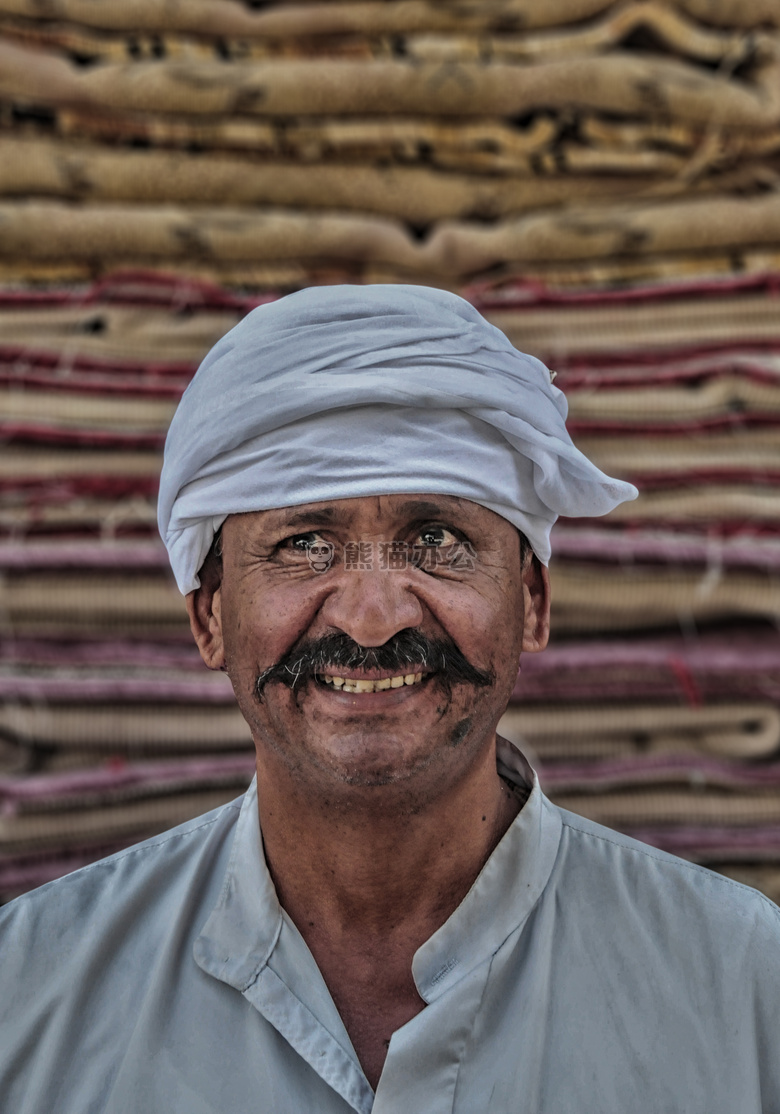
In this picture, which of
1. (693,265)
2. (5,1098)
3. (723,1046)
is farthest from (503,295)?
(5,1098)

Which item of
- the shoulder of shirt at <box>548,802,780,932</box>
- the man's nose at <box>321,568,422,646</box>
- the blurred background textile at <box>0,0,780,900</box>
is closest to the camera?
the man's nose at <box>321,568,422,646</box>

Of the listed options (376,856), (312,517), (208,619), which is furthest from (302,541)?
(376,856)

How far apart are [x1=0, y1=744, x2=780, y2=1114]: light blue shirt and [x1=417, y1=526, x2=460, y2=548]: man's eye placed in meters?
0.25

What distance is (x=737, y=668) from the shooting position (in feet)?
4.03

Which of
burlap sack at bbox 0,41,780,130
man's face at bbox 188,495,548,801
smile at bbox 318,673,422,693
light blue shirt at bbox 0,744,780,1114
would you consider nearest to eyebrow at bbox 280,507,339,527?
man's face at bbox 188,495,548,801

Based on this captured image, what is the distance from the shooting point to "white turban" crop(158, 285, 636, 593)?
80cm

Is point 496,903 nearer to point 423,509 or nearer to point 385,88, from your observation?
point 423,509

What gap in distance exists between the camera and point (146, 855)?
95 cm

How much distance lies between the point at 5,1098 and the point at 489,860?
0.41 meters

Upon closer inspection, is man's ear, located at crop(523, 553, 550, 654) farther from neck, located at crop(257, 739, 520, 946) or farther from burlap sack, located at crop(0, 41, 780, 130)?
burlap sack, located at crop(0, 41, 780, 130)

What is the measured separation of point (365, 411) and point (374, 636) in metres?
0.17

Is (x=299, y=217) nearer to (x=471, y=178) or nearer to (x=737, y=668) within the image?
(x=471, y=178)

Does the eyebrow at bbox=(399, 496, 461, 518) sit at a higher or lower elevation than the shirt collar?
higher

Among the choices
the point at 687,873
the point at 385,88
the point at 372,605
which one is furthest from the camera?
the point at 385,88
